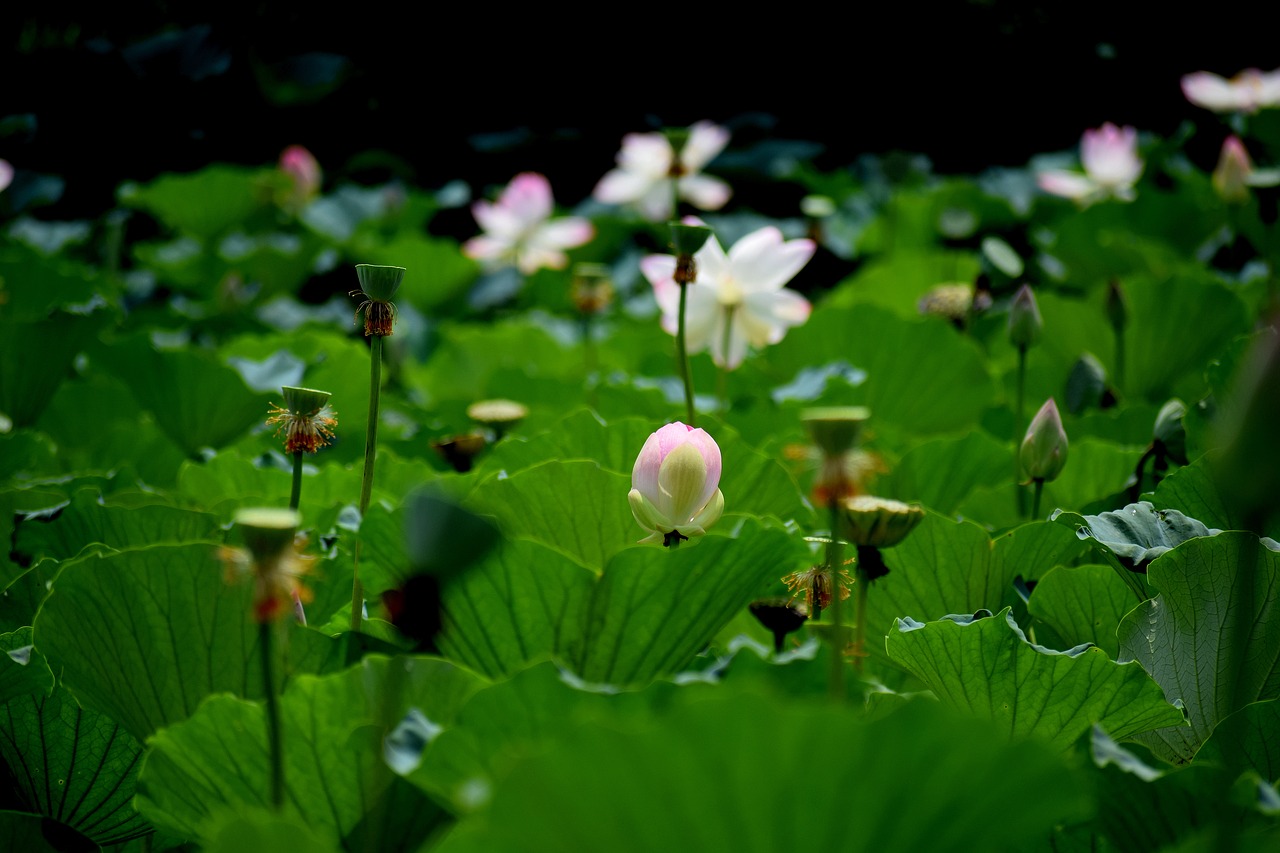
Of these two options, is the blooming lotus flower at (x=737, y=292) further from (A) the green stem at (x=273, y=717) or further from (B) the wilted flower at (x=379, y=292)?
(A) the green stem at (x=273, y=717)

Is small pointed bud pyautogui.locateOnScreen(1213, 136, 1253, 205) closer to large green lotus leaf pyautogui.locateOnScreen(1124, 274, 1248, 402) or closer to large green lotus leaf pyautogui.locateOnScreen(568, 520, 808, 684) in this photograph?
large green lotus leaf pyautogui.locateOnScreen(1124, 274, 1248, 402)

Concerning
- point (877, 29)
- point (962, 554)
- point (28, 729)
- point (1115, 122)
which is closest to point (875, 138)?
point (877, 29)

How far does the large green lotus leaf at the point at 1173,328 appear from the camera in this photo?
1.35m

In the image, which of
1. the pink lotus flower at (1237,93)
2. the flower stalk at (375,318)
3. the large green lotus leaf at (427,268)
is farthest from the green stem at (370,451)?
the pink lotus flower at (1237,93)

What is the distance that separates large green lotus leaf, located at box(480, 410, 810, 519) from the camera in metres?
0.87

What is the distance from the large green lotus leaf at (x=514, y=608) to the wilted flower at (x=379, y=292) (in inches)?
5.6

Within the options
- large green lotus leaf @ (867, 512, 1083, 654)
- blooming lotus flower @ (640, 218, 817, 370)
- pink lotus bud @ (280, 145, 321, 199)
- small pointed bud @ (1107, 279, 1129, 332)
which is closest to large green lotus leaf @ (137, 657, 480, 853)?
large green lotus leaf @ (867, 512, 1083, 654)

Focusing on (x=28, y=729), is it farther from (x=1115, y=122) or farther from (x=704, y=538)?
(x=1115, y=122)

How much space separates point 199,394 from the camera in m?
1.32

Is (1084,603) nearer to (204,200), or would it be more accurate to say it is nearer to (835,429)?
(835,429)

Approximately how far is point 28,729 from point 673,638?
363mm

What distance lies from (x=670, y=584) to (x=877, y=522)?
0.12m

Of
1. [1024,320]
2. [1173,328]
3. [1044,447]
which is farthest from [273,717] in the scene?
[1173,328]

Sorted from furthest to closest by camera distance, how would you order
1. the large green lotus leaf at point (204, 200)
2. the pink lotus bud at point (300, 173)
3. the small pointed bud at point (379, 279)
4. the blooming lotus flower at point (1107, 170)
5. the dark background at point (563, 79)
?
the dark background at point (563, 79), the pink lotus bud at point (300, 173), the large green lotus leaf at point (204, 200), the blooming lotus flower at point (1107, 170), the small pointed bud at point (379, 279)
